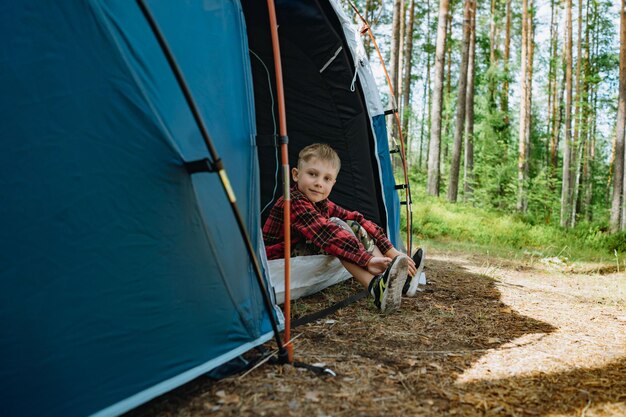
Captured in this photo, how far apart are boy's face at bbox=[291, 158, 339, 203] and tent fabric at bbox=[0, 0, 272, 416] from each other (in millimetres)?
1165

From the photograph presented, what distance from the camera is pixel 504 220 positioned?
872 centimetres

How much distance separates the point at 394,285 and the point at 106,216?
1.84 meters

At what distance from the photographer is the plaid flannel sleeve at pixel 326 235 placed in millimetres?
2982

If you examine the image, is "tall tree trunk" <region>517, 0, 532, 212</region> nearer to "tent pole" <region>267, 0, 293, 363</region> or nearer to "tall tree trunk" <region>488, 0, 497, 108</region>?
"tall tree trunk" <region>488, 0, 497, 108</region>

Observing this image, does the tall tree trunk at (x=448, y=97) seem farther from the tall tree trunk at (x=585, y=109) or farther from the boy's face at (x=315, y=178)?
the boy's face at (x=315, y=178)

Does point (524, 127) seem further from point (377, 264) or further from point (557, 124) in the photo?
point (377, 264)

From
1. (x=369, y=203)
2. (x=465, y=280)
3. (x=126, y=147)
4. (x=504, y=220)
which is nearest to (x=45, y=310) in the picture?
(x=126, y=147)

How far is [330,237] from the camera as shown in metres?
3.01

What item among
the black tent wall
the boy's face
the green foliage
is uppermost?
the black tent wall

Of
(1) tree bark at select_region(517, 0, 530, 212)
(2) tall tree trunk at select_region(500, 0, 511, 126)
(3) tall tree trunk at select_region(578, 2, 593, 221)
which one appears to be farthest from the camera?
(3) tall tree trunk at select_region(578, 2, 593, 221)

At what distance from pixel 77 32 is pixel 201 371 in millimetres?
1438

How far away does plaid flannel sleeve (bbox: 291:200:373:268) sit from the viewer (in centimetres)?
298

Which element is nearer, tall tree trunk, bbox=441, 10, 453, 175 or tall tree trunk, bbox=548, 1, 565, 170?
tall tree trunk, bbox=548, 1, 565, 170

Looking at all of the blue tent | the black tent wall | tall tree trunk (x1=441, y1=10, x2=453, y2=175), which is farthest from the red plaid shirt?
tall tree trunk (x1=441, y1=10, x2=453, y2=175)
